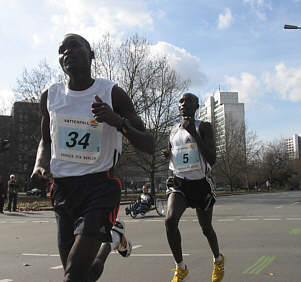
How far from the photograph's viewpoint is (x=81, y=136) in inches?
114

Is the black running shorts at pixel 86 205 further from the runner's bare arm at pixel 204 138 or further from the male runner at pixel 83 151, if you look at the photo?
the runner's bare arm at pixel 204 138

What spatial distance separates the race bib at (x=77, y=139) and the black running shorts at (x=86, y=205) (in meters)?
0.15

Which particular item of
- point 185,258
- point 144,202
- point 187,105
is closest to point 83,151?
point 187,105

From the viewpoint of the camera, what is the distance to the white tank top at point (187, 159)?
459 centimetres

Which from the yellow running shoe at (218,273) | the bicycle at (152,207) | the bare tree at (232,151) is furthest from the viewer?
A: the bare tree at (232,151)

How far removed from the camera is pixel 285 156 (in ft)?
276

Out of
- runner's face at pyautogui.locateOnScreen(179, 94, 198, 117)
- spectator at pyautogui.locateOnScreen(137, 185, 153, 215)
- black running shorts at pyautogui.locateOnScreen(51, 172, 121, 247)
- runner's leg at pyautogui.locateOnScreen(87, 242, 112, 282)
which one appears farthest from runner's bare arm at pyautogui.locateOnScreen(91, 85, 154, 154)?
spectator at pyautogui.locateOnScreen(137, 185, 153, 215)

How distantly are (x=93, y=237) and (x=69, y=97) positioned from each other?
1.04 metres

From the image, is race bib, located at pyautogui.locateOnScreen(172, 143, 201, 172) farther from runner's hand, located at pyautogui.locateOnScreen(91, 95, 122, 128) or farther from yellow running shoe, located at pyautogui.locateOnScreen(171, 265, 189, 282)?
runner's hand, located at pyautogui.locateOnScreen(91, 95, 122, 128)

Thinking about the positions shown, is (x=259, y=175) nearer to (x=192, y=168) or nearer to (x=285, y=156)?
(x=285, y=156)

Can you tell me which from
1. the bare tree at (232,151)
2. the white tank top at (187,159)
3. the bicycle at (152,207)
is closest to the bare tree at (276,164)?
the bare tree at (232,151)

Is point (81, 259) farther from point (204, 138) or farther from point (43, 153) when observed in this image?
point (204, 138)

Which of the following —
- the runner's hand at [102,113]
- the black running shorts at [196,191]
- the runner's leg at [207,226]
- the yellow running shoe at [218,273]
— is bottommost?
the yellow running shoe at [218,273]

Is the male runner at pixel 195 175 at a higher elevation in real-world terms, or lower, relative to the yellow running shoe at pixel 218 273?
higher
